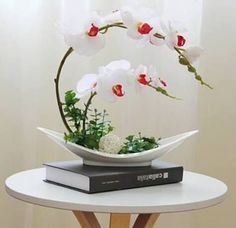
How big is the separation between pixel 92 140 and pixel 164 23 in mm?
330

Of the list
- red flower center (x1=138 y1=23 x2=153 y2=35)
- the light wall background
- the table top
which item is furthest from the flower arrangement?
the light wall background

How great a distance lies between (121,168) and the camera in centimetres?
116

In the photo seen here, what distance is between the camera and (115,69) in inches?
44.9

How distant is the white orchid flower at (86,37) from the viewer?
3.65ft

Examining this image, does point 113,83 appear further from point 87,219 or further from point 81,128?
point 87,219

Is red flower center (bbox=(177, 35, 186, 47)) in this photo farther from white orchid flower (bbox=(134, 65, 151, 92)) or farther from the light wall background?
the light wall background

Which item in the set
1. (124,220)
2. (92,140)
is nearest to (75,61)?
(92,140)

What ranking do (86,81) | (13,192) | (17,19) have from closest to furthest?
(13,192) → (86,81) → (17,19)

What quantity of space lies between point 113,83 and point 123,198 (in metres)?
0.27

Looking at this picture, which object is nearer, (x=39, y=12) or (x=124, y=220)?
(x=124, y=220)

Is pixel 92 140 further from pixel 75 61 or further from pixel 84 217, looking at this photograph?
pixel 75 61

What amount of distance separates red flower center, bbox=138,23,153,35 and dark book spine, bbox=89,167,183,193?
33cm

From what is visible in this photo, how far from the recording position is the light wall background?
66.5 inches

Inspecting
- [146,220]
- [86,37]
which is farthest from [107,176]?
[86,37]
